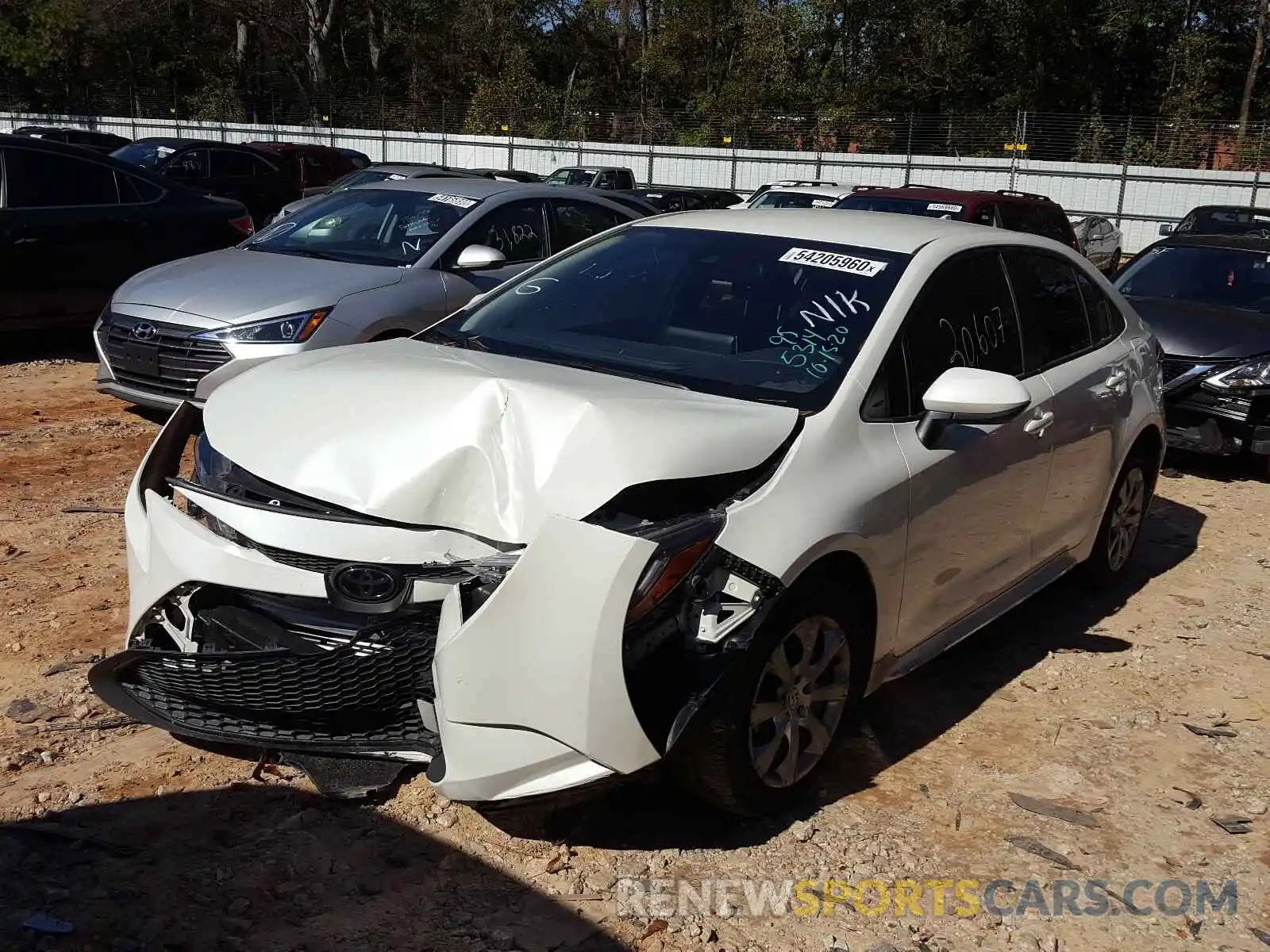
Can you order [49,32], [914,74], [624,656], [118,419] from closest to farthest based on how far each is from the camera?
[624,656] → [118,419] → [914,74] → [49,32]

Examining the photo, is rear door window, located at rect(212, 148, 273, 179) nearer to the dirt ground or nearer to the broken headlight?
the dirt ground

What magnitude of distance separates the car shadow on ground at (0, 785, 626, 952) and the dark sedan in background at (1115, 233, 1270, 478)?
21.2 feet

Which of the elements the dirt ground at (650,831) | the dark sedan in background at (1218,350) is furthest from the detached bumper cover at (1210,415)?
the dirt ground at (650,831)

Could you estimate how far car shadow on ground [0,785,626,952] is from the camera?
2.94m

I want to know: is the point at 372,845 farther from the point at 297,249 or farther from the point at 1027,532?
the point at 297,249

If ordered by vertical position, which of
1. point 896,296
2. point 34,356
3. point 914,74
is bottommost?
point 34,356

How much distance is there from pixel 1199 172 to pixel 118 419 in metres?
27.2

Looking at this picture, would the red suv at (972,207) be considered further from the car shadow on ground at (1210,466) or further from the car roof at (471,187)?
the car roof at (471,187)

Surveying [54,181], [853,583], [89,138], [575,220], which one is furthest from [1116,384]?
[89,138]

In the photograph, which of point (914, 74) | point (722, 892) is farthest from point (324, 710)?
point (914, 74)

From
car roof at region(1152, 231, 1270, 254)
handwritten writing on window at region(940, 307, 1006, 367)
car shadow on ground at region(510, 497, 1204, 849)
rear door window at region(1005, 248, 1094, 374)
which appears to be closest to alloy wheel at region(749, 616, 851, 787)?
car shadow on ground at region(510, 497, 1204, 849)

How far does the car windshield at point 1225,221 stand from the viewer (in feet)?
62.4

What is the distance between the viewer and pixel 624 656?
9.89 feet

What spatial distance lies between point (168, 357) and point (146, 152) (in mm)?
15094
